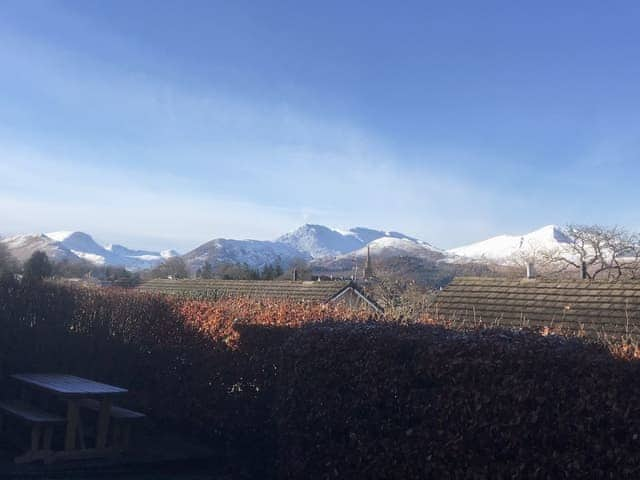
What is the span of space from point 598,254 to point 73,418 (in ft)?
126

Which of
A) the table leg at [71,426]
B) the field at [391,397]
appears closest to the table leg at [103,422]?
the table leg at [71,426]

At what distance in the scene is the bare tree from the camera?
38.2m

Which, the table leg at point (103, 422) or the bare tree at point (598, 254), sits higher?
the bare tree at point (598, 254)

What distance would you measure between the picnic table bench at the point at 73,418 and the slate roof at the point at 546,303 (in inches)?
278

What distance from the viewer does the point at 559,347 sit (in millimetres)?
5402

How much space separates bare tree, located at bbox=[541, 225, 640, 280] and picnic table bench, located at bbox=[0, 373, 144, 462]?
110 feet

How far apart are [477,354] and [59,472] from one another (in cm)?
522

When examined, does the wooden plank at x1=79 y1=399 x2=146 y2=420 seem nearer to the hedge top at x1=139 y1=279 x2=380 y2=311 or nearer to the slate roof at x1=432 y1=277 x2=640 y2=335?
the slate roof at x1=432 y1=277 x2=640 y2=335

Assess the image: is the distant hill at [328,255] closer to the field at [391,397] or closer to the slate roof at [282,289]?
the slate roof at [282,289]

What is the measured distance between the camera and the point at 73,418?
27.6 ft

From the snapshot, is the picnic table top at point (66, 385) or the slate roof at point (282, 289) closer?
the picnic table top at point (66, 385)

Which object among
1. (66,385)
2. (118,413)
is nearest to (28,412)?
(66,385)

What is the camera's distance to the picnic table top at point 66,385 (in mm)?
8156

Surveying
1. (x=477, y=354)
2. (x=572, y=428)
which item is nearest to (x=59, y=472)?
(x=477, y=354)
